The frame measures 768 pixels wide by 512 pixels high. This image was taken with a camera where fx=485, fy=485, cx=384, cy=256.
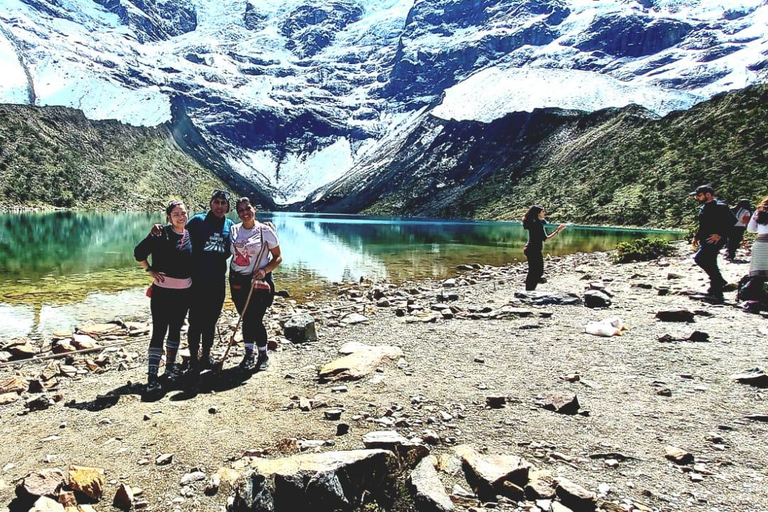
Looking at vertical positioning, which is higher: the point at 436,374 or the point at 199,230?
the point at 199,230

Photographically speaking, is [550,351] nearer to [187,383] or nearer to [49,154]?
[187,383]

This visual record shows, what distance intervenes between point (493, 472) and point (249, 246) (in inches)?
225

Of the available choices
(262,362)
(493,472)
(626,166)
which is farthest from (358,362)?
(626,166)

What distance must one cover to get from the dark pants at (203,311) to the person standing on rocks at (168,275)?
15 centimetres

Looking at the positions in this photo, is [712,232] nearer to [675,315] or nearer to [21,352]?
[675,315]

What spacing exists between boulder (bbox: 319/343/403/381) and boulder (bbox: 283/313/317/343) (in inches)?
55.7

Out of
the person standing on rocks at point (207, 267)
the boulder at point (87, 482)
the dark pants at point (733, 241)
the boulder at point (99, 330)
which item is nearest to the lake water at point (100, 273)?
the boulder at point (99, 330)

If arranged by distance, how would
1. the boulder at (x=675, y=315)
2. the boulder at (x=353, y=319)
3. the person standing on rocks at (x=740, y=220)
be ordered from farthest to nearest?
the person standing on rocks at (x=740, y=220) → the boulder at (x=353, y=319) → the boulder at (x=675, y=315)

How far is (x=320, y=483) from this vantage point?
Answer: 4.07 m

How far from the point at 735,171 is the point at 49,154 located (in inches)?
7216

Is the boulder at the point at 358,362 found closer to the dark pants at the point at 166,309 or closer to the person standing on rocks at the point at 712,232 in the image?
the dark pants at the point at 166,309

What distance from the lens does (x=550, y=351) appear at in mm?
8898

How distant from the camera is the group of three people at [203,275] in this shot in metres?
7.92

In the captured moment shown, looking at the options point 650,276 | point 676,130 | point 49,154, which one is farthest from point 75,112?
point 650,276
